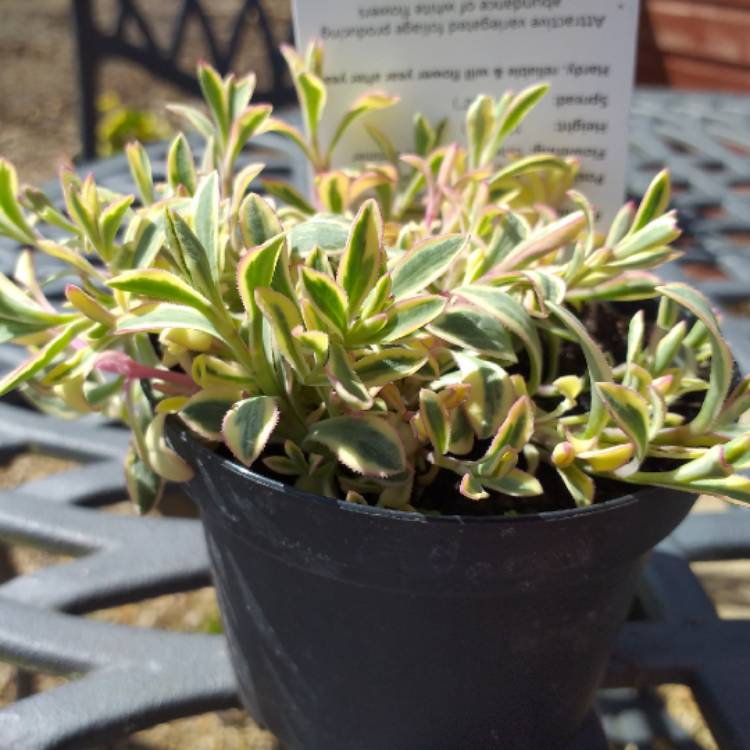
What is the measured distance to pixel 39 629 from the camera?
2.11ft

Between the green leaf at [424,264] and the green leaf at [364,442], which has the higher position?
the green leaf at [424,264]

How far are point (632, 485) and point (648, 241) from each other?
0.15 meters

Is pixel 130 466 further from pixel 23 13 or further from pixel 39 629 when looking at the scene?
pixel 23 13

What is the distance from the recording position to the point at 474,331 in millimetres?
507

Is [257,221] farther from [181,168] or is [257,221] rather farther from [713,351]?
[713,351]

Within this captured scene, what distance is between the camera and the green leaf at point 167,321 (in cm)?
47

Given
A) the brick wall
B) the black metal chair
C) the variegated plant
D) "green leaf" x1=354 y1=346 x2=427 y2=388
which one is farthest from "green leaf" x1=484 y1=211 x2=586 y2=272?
the brick wall

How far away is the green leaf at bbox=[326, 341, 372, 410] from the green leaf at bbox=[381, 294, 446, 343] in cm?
3

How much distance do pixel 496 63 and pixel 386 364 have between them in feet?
1.21

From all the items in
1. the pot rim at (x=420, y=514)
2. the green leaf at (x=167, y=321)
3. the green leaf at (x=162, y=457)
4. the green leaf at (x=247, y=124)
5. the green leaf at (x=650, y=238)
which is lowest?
the green leaf at (x=162, y=457)

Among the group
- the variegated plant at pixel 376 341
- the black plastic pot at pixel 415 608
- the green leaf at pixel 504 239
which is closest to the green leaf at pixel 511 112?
the variegated plant at pixel 376 341

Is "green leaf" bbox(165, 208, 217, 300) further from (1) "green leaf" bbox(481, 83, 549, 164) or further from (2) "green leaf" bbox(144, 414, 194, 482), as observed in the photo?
(1) "green leaf" bbox(481, 83, 549, 164)

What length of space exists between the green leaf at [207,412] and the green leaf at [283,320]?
53mm

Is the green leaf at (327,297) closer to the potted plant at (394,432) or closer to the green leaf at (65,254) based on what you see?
the potted plant at (394,432)
